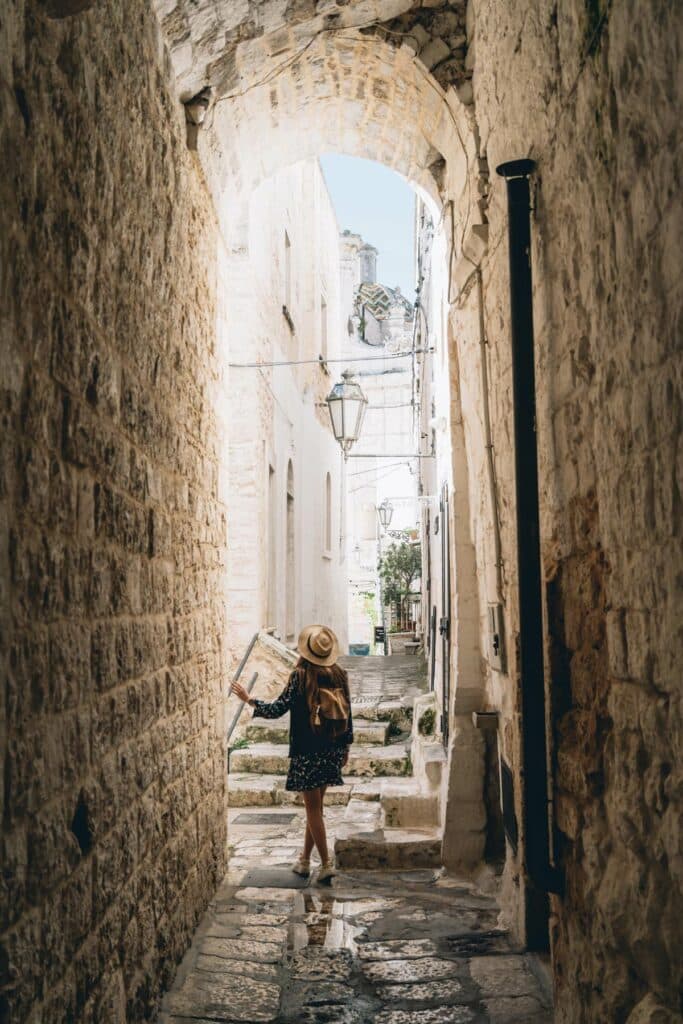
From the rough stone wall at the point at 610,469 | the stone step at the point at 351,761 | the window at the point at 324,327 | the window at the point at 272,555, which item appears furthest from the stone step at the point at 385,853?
the window at the point at 324,327

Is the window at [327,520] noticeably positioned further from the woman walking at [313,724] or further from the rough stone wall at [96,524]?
the rough stone wall at [96,524]

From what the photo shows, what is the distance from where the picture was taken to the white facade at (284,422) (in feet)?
31.1

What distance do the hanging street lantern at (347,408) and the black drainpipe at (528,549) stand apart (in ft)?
21.0

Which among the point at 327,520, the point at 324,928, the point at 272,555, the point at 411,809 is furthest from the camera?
the point at 327,520

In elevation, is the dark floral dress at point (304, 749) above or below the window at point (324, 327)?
below

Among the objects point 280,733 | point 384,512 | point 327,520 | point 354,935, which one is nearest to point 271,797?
point 280,733

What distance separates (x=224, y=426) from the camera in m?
5.91

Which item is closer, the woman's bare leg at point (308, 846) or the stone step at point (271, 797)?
the woman's bare leg at point (308, 846)

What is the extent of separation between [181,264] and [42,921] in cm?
311

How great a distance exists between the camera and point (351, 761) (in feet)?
25.7

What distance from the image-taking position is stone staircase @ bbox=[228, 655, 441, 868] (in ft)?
18.7

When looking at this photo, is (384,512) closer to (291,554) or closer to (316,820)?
(291,554)

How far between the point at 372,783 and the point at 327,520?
9.60m

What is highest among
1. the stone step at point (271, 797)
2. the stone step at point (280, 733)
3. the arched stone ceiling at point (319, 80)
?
the arched stone ceiling at point (319, 80)
